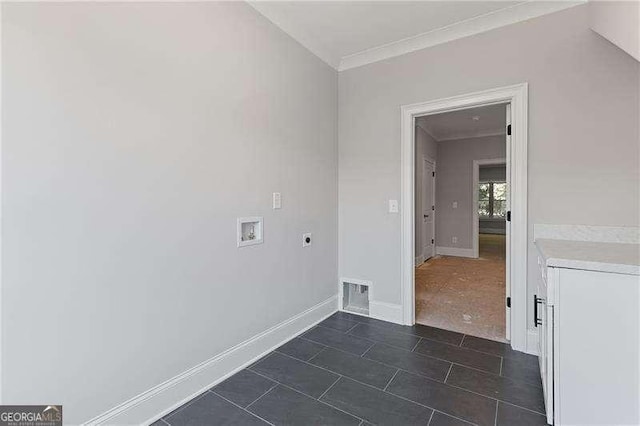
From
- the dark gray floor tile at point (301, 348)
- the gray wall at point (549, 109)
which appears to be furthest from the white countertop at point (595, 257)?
the dark gray floor tile at point (301, 348)

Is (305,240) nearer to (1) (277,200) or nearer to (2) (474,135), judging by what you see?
(1) (277,200)

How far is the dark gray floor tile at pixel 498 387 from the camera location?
1771 mm

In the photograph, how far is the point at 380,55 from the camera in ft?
9.70

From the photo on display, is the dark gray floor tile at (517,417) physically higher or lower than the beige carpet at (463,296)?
lower

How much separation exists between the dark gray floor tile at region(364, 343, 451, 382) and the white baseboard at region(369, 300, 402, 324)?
0.53 m

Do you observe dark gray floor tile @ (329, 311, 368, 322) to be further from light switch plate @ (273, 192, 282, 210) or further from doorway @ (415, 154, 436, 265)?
doorway @ (415, 154, 436, 265)

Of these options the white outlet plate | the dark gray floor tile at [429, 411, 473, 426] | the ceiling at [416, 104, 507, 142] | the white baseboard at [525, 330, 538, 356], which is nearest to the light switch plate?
the white outlet plate

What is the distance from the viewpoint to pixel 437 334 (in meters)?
2.69

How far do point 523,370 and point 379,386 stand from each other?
107 cm

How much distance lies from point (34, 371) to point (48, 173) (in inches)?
32.7

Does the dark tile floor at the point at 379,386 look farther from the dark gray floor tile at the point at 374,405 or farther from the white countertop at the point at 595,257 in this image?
the white countertop at the point at 595,257

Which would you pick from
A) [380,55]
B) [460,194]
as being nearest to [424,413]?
[380,55]

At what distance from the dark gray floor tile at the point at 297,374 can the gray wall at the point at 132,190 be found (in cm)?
26

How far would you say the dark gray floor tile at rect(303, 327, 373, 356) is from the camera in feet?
7.99
